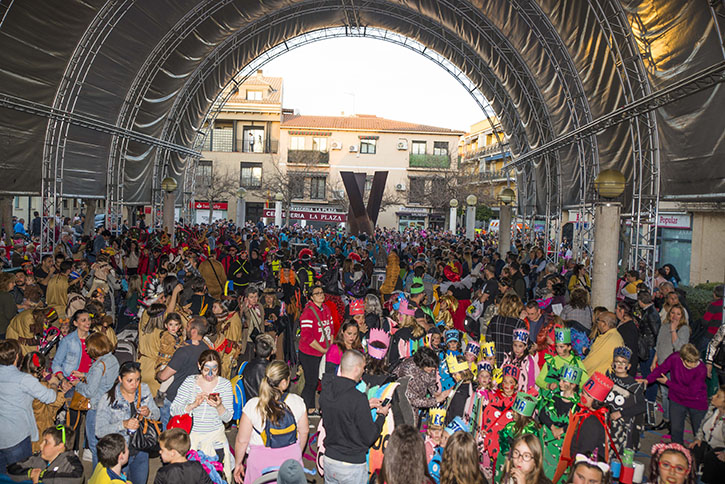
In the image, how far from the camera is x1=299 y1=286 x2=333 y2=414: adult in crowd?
7.85 metres

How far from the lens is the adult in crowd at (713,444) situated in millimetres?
5172

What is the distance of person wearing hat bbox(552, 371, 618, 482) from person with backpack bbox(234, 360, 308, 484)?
7.79 feet

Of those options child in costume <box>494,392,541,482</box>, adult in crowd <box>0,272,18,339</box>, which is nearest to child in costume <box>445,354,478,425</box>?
child in costume <box>494,392,541,482</box>

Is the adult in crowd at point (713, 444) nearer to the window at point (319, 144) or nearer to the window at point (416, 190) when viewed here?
the window at point (416, 190)

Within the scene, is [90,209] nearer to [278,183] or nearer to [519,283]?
[519,283]

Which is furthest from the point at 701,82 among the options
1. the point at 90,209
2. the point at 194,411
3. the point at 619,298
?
the point at 90,209

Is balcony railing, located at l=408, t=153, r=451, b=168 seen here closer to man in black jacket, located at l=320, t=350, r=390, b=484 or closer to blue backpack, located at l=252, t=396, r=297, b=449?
man in black jacket, located at l=320, t=350, r=390, b=484

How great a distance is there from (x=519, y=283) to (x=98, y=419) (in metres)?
8.95

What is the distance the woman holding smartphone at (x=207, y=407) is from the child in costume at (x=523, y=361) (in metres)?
2.92

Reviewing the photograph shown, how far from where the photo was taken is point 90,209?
2144 cm

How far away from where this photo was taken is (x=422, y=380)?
5777mm

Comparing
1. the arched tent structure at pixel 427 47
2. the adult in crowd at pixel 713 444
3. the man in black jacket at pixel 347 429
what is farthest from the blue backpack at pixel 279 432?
the arched tent structure at pixel 427 47

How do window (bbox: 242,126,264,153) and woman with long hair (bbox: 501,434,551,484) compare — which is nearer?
woman with long hair (bbox: 501,434,551,484)

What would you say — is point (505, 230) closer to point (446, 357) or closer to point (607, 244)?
point (607, 244)
